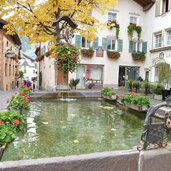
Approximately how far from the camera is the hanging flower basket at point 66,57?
8547 millimetres

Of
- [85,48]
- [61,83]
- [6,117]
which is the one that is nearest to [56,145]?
[6,117]

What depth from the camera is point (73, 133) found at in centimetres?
460

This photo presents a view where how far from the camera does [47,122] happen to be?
5.46m

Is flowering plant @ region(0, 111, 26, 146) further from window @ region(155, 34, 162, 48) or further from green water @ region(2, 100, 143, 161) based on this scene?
window @ region(155, 34, 162, 48)

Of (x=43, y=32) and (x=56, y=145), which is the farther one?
(x=43, y=32)

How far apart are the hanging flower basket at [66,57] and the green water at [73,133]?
2439 mm

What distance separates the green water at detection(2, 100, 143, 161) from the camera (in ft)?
11.8

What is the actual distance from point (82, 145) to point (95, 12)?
62.7ft

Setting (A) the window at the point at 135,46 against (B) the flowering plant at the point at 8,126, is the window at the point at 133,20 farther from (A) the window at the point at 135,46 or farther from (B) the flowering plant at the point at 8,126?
(B) the flowering plant at the point at 8,126

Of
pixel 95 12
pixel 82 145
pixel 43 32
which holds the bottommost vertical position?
pixel 82 145

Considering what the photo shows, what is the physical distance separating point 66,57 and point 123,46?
47.6 feet

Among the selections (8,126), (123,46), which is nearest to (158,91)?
(8,126)

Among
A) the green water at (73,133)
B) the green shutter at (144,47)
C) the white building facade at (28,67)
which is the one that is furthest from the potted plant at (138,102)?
the white building facade at (28,67)

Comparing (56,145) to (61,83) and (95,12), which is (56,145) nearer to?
(61,83)
